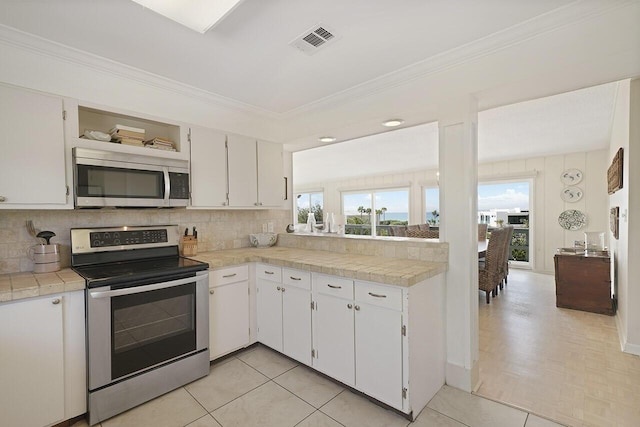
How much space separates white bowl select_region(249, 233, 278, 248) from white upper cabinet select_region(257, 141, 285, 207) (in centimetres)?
36

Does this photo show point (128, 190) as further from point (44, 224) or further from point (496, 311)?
point (496, 311)

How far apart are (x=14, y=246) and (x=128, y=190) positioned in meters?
0.79

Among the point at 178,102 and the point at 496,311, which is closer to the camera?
the point at 178,102

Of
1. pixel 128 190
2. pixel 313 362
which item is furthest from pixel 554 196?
pixel 128 190

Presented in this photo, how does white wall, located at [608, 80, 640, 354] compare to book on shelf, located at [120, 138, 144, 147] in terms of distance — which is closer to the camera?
book on shelf, located at [120, 138, 144, 147]

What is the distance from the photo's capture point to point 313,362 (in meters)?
2.33

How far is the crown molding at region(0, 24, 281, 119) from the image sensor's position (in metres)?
1.82

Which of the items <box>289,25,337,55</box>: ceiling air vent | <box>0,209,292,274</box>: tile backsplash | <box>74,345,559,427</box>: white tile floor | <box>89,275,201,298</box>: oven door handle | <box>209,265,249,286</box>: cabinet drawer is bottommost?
<box>74,345,559,427</box>: white tile floor

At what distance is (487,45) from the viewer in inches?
75.6

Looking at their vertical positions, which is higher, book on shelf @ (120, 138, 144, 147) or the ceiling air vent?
the ceiling air vent

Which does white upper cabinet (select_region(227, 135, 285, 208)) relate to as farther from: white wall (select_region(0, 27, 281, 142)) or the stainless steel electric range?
the stainless steel electric range

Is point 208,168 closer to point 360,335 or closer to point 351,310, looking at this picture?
point 351,310

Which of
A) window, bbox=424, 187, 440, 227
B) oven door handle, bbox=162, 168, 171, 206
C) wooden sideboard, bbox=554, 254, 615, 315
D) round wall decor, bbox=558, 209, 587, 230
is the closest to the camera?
oven door handle, bbox=162, 168, 171, 206

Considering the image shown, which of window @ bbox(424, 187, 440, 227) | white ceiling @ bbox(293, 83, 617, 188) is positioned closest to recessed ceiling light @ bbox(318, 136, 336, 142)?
white ceiling @ bbox(293, 83, 617, 188)
